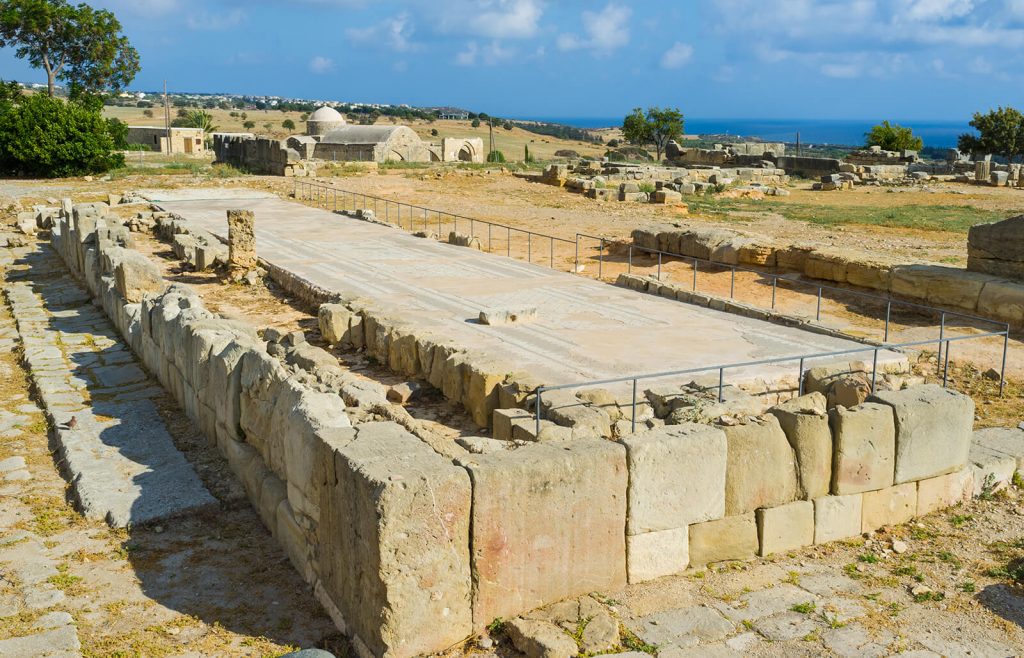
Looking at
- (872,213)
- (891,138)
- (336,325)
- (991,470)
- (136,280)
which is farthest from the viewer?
(891,138)

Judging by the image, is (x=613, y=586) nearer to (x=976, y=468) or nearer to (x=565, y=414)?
(x=565, y=414)

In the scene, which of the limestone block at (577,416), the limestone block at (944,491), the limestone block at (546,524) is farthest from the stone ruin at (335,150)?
the limestone block at (546,524)

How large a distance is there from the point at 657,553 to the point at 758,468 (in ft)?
3.37

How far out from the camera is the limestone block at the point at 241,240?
19266 millimetres

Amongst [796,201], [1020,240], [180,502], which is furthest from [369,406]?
[796,201]

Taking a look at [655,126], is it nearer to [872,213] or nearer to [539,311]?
[872,213]

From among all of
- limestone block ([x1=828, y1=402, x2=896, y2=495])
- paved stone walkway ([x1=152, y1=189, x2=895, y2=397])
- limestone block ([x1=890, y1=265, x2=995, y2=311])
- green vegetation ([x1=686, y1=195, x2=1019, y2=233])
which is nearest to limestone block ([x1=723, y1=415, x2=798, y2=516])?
limestone block ([x1=828, y1=402, x2=896, y2=495])

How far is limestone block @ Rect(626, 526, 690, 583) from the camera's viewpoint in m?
6.45

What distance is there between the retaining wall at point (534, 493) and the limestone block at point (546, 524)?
0.01 meters

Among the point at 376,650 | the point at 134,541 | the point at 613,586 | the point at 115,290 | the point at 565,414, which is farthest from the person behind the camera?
the point at 115,290

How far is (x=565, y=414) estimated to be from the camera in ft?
30.8

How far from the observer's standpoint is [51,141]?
3775cm

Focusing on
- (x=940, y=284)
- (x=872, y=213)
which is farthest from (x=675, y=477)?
(x=872, y=213)

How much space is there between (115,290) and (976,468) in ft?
41.5
